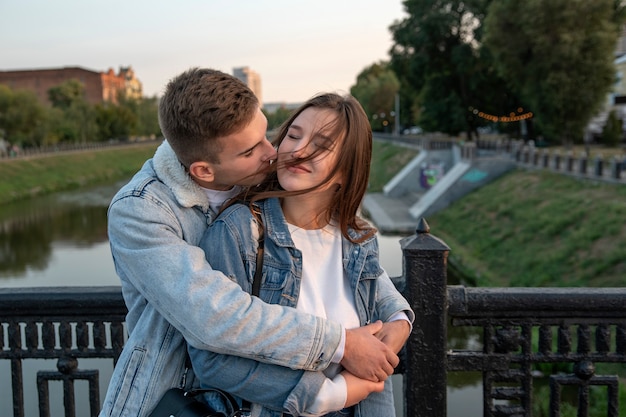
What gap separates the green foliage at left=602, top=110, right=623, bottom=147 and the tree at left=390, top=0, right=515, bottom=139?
6405mm

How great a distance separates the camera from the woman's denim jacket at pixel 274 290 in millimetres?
1700

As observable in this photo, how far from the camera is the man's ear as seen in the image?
5.70 feet

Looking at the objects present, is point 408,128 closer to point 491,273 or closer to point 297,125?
point 491,273

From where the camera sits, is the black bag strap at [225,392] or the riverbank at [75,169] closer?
the black bag strap at [225,392]

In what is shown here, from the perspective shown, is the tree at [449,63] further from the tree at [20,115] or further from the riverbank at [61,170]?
the tree at [20,115]

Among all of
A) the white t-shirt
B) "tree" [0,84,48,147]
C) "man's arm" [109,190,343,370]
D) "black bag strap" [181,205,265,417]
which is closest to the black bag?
"black bag strap" [181,205,265,417]

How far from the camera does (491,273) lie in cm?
1553

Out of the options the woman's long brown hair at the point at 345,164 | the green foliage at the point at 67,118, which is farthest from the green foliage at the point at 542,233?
the green foliage at the point at 67,118

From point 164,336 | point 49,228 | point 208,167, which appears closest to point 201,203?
point 208,167

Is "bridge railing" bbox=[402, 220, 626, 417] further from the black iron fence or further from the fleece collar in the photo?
the fleece collar

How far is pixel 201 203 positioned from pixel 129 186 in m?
0.22

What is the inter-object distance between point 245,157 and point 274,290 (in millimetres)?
413

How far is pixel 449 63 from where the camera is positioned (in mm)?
36938

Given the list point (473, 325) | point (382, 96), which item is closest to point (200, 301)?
point (473, 325)
